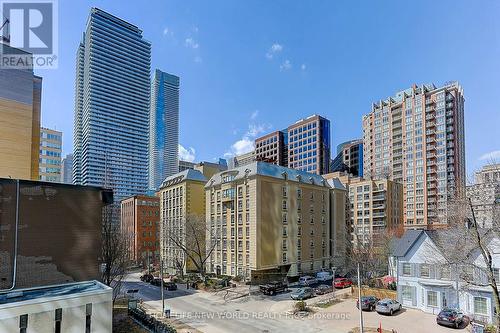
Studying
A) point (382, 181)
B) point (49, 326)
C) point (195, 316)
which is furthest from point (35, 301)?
point (382, 181)

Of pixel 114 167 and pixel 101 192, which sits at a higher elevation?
pixel 114 167

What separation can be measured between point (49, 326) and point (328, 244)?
50.6 metres

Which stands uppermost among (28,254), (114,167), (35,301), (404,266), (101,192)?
(114,167)

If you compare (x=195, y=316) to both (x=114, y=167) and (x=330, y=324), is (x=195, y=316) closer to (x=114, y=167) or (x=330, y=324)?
(x=330, y=324)

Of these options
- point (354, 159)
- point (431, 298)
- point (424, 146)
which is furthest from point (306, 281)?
point (354, 159)

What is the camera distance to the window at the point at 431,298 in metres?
29.5

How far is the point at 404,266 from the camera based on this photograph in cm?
3222

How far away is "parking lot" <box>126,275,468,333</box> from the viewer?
2583 centimetres

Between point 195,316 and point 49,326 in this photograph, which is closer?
point 49,326

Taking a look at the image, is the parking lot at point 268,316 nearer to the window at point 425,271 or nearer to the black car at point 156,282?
the window at point 425,271

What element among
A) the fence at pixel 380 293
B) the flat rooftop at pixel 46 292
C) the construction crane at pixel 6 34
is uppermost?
the construction crane at pixel 6 34

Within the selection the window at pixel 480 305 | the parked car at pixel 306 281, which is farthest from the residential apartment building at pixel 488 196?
the parked car at pixel 306 281

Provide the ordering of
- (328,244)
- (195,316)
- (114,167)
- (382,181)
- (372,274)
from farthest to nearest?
1. (114,167)
2. (382,181)
3. (328,244)
4. (372,274)
5. (195,316)

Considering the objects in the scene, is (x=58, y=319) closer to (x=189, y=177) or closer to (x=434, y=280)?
(x=434, y=280)
